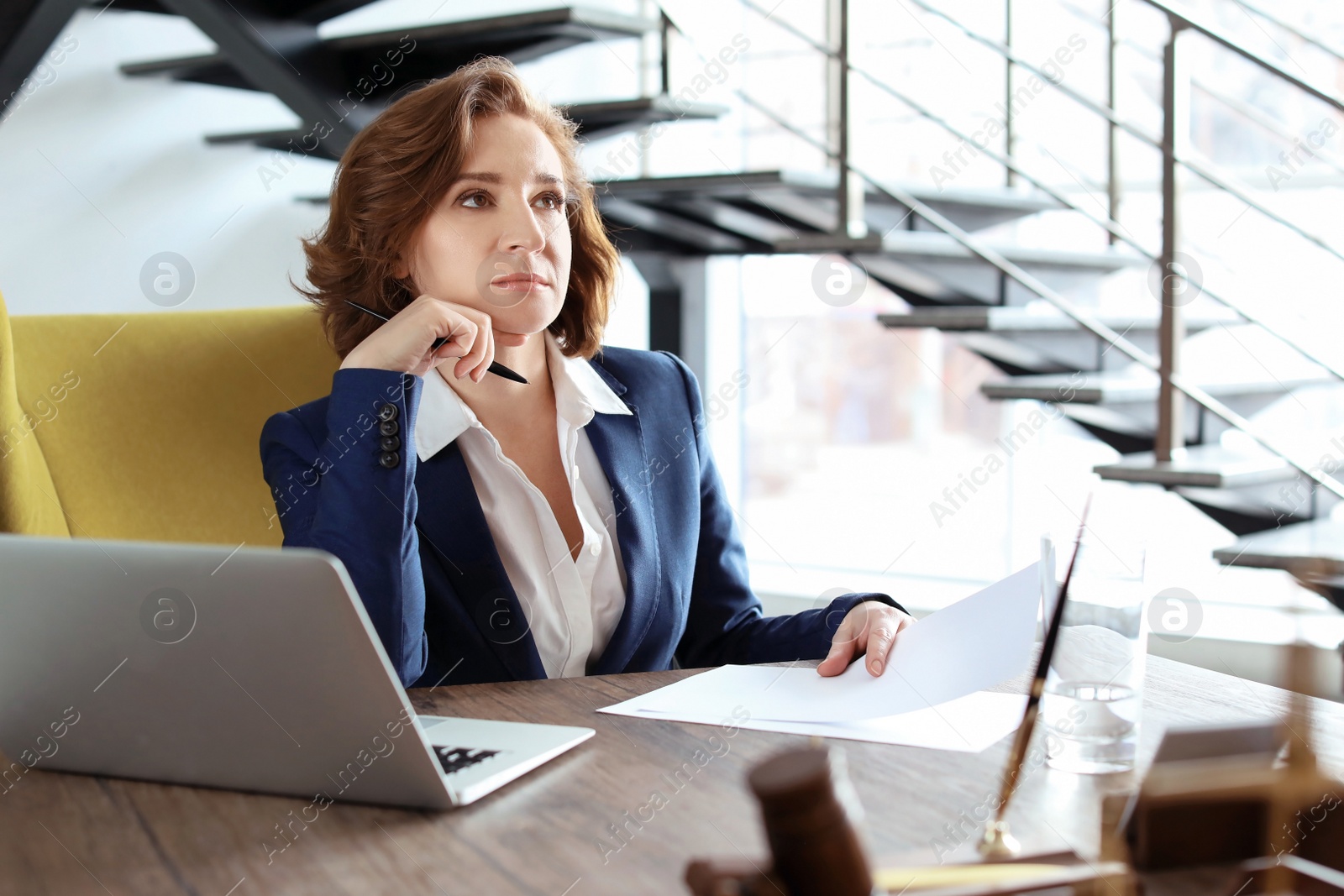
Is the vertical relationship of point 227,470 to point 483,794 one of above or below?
above

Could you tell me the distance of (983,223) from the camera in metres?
2.99

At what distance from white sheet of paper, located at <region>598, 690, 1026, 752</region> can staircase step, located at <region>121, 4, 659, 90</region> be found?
1.74 meters

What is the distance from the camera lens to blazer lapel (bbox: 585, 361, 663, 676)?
1.35 meters

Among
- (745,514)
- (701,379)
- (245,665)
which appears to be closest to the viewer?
(245,665)

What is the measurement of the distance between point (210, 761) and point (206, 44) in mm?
2280

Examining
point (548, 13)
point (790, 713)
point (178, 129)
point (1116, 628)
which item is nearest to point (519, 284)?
point (790, 713)

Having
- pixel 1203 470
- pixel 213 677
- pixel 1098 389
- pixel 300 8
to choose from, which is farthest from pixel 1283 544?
pixel 300 8

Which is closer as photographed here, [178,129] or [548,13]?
[548,13]

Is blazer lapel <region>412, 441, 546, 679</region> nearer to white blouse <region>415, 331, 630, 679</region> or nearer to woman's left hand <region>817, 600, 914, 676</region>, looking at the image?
white blouse <region>415, 331, 630, 679</region>

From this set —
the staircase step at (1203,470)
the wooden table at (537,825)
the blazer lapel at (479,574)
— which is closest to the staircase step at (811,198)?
the staircase step at (1203,470)

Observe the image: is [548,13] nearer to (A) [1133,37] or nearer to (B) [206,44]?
(B) [206,44]

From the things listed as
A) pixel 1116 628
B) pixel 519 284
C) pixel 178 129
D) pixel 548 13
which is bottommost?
pixel 1116 628

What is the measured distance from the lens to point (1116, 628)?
0.78 metres

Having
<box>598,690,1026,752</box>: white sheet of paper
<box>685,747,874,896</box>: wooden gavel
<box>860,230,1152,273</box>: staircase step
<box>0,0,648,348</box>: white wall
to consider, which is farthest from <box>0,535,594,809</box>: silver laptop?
<box>860,230,1152,273</box>: staircase step
